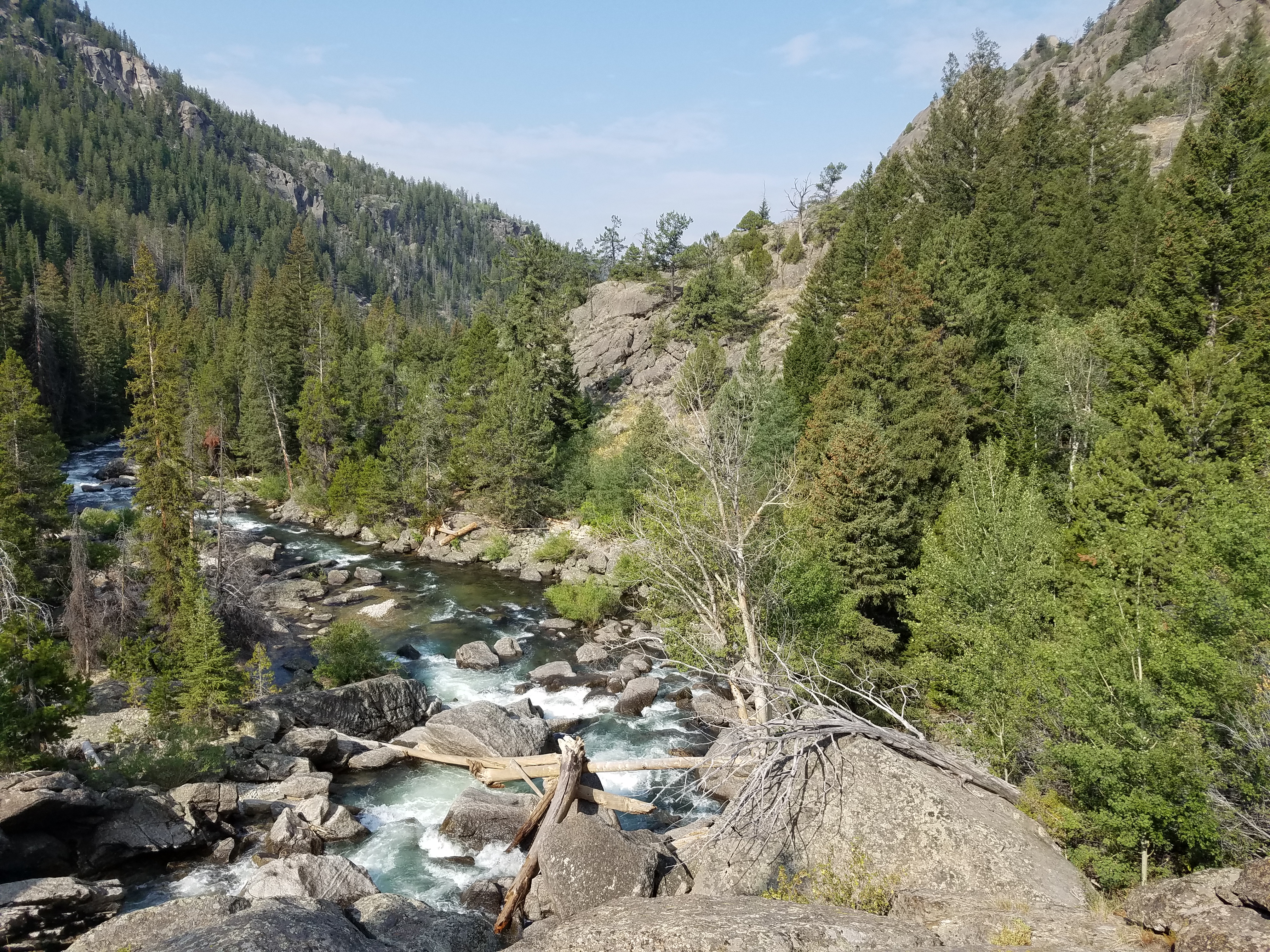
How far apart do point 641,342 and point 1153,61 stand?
3518 inches

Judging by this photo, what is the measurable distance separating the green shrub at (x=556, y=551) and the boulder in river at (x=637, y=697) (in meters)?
17.2

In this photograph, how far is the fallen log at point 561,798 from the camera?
43.7 ft


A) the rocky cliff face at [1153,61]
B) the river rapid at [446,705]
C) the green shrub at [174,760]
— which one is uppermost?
the rocky cliff face at [1153,61]

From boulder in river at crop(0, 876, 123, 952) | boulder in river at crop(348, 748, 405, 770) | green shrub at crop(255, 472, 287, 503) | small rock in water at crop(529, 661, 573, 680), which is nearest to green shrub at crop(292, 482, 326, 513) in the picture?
green shrub at crop(255, 472, 287, 503)

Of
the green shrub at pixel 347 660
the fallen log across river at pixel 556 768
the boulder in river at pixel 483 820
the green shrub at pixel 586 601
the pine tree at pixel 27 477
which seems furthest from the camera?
the green shrub at pixel 586 601

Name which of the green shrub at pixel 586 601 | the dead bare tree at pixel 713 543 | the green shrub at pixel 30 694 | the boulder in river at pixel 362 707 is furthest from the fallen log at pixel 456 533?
the green shrub at pixel 30 694

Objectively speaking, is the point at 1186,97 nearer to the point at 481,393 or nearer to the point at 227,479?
the point at 481,393

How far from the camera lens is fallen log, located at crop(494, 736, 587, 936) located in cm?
1330

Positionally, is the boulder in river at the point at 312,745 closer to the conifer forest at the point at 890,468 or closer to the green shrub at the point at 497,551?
the conifer forest at the point at 890,468

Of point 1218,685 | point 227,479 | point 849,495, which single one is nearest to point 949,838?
point 1218,685

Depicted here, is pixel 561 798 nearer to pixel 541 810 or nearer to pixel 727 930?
pixel 541 810

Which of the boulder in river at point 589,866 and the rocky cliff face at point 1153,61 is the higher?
the rocky cliff face at point 1153,61

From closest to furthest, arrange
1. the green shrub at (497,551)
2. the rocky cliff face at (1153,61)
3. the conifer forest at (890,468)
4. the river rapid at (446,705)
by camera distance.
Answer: the conifer forest at (890,468), the river rapid at (446,705), the green shrub at (497,551), the rocky cliff face at (1153,61)

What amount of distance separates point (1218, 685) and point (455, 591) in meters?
34.0
